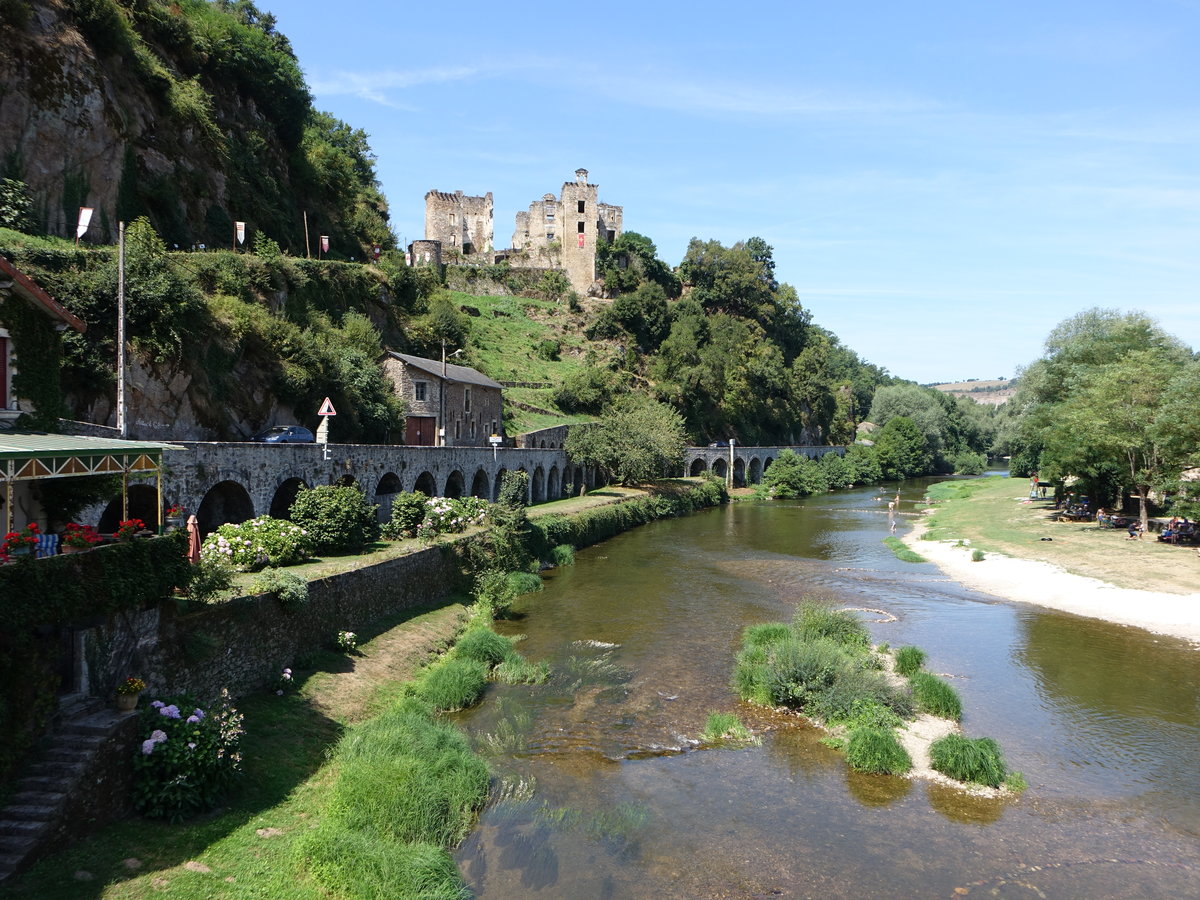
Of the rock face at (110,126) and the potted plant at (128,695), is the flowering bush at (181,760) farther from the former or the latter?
the rock face at (110,126)

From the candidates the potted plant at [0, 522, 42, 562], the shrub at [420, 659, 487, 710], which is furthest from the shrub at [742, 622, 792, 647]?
the potted plant at [0, 522, 42, 562]

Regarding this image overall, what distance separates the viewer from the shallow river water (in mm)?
12184

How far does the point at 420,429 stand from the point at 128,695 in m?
33.3

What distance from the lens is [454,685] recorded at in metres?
18.7

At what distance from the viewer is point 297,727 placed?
15.1 metres

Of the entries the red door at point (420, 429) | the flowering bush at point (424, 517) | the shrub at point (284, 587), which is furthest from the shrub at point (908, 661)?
the red door at point (420, 429)

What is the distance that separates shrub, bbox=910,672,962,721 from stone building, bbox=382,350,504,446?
30955 millimetres

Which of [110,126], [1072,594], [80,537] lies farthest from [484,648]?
[110,126]

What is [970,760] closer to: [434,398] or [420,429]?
[420,429]

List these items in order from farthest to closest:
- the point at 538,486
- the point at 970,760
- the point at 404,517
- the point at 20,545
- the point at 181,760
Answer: the point at 538,486, the point at 404,517, the point at 970,760, the point at 181,760, the point at 20,545

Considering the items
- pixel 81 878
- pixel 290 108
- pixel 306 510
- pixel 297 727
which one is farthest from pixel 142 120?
pixel 81 878

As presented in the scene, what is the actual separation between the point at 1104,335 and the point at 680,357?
3951cm

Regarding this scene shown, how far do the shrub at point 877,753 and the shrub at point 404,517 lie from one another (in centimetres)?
1695

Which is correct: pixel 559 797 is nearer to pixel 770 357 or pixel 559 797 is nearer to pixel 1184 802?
pixel 1184 802
